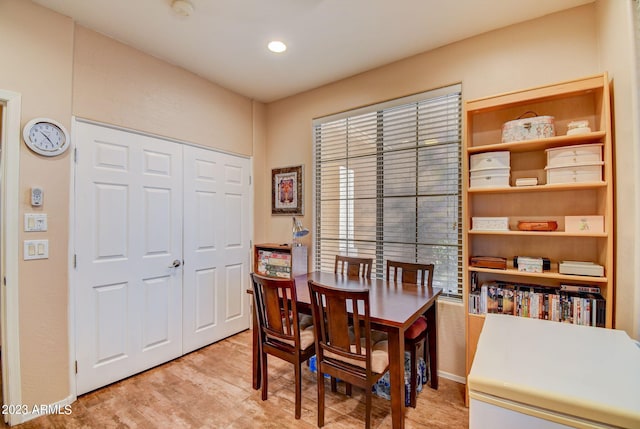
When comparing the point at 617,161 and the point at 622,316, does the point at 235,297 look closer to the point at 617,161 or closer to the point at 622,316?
the point at 622,316

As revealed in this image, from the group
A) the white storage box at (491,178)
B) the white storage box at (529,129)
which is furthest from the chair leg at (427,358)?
the white storage box at (529,129)

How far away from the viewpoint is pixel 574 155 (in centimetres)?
181

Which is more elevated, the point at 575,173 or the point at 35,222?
the point at 575,173

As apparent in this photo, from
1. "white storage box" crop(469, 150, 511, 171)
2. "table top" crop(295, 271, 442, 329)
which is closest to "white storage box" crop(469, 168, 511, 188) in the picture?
"white storage box" crop(469, 150, 511, 171)

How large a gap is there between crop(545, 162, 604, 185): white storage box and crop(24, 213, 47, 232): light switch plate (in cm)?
342

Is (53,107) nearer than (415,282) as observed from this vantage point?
Yes

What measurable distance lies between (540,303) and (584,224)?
57cm

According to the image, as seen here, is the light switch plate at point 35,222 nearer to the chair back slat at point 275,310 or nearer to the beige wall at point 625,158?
the chair back slat at point 275,310

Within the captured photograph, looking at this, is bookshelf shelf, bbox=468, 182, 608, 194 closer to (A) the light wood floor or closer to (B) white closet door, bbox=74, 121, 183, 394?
(A) the light wood floor

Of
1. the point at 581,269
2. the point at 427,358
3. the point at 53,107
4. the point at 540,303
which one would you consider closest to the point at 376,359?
the point at 427,358

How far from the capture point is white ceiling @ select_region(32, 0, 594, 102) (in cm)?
203

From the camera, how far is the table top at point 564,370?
0.85 m

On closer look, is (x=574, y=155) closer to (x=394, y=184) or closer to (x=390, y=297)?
(x=394, y=184)

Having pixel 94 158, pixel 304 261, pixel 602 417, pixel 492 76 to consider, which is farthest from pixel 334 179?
pixel 602 417
